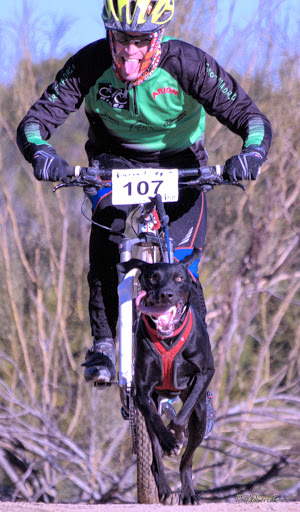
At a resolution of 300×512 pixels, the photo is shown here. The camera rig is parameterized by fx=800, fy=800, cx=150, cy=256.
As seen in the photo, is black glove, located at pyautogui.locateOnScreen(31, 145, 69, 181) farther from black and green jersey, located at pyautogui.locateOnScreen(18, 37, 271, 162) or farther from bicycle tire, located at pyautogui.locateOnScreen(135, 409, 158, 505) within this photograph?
bicycle tire, located at pyautogui.locateOnScreen(135, 409, 158, 505)

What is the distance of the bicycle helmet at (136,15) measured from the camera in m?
4.04

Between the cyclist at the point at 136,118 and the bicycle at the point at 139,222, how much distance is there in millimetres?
111

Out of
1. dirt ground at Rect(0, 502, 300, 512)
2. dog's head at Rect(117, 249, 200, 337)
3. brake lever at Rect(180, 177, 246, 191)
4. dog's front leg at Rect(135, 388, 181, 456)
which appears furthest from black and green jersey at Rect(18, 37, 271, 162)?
dirt ground at Rect(0, 502, 300, 512)

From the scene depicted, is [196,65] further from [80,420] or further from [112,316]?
[80,420]

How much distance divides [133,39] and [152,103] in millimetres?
408

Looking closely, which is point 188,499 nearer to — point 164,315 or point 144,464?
point 144,464

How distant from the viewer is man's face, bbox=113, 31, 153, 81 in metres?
4.11

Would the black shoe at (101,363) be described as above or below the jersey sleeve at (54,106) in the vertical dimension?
below

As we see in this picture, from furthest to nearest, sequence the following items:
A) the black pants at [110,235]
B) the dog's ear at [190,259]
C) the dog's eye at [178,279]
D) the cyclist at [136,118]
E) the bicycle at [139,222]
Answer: the black pants at [110,235] → the cyclist at [136,118] → the bicycle at [139,222] → the dog's ear at [190,259] → the dog's eye at [178,279]

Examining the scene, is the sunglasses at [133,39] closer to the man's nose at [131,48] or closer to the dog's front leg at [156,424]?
the man's nose at [131,48]

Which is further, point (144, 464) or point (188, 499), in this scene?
point (144, 464)

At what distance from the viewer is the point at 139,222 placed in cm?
427

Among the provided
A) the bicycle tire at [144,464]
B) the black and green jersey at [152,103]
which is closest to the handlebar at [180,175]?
the black and green jersey at [152,103]

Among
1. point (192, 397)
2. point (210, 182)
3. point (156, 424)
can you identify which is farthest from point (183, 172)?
point (156, 424)
